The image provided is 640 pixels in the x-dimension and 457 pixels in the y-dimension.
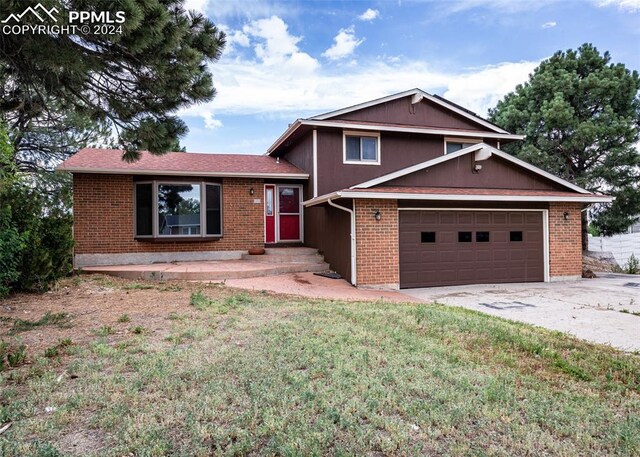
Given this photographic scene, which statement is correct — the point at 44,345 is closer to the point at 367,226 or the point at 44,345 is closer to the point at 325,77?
the point at 367,226

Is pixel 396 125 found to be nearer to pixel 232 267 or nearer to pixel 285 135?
pixel 285 135

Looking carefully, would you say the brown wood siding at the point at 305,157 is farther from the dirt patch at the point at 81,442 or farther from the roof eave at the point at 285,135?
the dirt patch at the point at 81,442

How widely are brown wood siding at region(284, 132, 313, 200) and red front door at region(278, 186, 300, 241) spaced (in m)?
0.49

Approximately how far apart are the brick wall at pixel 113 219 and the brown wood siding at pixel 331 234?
2401 millimetres

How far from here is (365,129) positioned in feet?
41.1

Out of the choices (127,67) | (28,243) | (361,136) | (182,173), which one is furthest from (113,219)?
(361,136)

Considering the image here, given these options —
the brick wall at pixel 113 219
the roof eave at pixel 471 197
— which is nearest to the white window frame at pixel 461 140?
the roof eave at pixel 471 197

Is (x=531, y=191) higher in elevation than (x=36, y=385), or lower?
higher

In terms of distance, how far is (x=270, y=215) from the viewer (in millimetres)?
13305

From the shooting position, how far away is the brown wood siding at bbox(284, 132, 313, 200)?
41.1 ft

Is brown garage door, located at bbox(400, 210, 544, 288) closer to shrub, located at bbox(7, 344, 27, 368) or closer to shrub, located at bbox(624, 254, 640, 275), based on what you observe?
shrub, located at bbox(624, 254, 640, 275)

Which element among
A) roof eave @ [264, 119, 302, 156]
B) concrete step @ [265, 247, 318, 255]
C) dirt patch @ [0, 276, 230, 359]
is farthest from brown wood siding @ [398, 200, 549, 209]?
dirt patch @ [0, 276, 230, 359]

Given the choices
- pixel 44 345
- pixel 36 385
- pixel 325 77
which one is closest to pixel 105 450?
pixel 36 385

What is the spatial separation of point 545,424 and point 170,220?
11033mm
